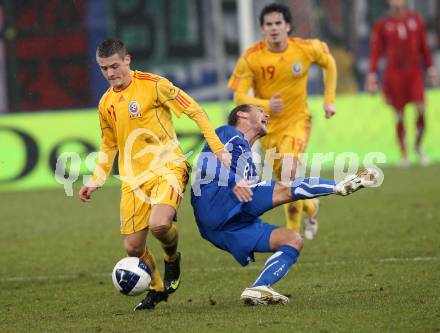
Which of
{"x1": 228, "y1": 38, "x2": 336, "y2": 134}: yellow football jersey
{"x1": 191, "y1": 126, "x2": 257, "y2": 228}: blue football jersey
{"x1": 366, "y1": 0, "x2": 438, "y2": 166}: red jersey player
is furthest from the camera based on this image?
{"x1": 366, "y1": 0, "x2": 438, "y2": 166}: red jersey player

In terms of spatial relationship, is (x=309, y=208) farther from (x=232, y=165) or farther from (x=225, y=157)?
(x=225, y=157)

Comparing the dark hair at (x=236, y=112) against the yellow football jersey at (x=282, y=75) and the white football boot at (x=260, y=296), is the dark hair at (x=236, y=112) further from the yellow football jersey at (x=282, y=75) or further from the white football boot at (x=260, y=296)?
the yellow football jersey at (x=282, y=75)

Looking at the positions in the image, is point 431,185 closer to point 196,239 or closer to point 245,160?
point 196,239

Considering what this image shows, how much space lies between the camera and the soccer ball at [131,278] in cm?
796

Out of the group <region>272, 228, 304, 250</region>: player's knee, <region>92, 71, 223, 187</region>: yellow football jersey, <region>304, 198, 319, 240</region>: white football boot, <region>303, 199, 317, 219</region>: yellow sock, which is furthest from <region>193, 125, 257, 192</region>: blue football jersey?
<region>304, 198, 319, 240</region>: white football boot

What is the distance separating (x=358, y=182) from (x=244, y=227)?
1076mm

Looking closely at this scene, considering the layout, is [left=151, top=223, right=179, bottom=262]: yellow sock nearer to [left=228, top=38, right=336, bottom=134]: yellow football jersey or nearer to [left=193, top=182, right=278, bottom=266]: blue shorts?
[left=193, top=182, right=278, bottom=266]: blue shorts

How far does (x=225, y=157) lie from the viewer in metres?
8.06

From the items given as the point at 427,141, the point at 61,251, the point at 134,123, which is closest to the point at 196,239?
the point at 61,251

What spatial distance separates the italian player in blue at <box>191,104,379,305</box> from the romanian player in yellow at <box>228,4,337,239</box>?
2.83 meters

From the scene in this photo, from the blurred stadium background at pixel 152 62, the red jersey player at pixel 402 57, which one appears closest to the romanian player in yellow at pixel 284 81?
the red jersey player at pixel 402 57

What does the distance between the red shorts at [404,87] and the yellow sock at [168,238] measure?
11.5m

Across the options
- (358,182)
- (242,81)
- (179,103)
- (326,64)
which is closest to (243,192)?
(358,182)

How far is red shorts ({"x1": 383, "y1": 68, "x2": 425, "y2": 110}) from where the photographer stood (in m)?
19.5
